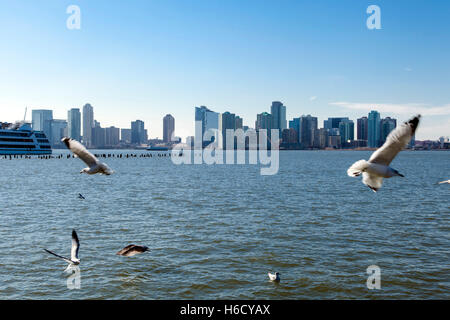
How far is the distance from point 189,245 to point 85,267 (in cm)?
718

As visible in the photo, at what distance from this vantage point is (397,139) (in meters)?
6.16

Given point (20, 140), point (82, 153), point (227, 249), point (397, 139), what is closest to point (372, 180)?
point (397, 139)

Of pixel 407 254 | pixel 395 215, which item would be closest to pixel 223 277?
pixel 407 254

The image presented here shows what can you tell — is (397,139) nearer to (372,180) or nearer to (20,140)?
(372,180)

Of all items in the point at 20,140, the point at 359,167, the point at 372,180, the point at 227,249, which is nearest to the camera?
the point at 359,167

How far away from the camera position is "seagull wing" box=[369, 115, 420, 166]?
6.09 m

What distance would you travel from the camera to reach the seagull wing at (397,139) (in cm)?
609

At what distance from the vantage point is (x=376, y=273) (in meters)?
21.4

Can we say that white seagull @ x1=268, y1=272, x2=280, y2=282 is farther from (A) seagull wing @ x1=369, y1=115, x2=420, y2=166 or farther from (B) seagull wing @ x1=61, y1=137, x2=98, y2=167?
(B) seagull wing @ x1=61, y1=137, x2=98, y2=167

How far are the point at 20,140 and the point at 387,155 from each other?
186586 mm

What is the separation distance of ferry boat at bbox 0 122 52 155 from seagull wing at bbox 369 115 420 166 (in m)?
167

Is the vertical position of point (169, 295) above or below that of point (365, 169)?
below
